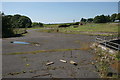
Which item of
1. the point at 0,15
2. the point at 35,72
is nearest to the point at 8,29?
the point at 0,15

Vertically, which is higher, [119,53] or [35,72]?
[119,53]

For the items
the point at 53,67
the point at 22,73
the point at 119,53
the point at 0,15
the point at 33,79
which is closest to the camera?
the point at 33,79

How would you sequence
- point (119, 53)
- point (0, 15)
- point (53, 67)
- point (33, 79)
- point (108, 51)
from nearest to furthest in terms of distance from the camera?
point (33, 79) → point (53, 67) → point (119, 53) → point (108, 51) → point (0, 15)

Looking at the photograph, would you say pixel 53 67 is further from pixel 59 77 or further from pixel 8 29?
pixel 8 29

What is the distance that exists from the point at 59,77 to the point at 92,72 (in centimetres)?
205

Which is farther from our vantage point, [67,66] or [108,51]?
[108,51]

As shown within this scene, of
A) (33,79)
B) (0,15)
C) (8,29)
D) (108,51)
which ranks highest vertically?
(0,15)

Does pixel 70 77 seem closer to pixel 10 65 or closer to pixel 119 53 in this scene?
pixel 10 65

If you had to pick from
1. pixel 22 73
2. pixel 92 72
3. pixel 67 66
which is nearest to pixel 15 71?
pixel 22 73

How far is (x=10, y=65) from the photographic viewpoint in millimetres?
8438

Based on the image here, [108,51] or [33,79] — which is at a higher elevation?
[108,51]

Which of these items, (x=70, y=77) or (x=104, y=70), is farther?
(x=104, y=70)

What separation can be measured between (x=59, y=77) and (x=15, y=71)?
282 centimetres

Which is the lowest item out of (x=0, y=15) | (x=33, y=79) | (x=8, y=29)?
(x=33, y=79)
